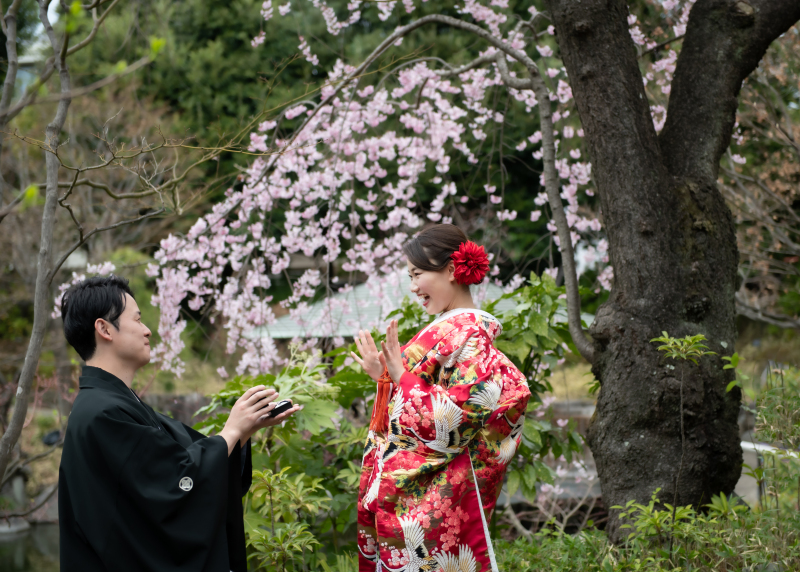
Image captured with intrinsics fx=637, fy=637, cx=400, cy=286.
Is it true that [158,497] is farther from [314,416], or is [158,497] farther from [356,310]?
[356,310]

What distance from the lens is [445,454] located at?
2.02 m

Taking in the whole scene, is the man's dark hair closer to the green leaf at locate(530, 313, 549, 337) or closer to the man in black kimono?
the man in black kimono

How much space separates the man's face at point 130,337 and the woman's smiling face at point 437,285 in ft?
2.89

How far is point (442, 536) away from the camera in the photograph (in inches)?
78.2

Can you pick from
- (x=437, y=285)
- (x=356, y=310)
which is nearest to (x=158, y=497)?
(x=437, y=285)

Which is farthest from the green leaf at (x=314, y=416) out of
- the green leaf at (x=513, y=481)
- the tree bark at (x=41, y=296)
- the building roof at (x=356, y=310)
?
the building roof at (x=356, y=310)

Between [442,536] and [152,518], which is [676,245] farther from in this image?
[152,518]

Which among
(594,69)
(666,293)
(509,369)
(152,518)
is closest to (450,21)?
(594,69)

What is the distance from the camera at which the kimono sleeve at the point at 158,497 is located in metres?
1.60

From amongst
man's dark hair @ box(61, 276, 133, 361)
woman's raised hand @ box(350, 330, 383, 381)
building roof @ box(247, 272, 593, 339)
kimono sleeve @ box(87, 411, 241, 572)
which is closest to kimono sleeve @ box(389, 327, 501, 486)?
woman's raised hand @ box(350, 330, 383, 381)

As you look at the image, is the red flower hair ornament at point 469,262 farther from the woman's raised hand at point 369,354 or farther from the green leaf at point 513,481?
the green leaf at point 513,481

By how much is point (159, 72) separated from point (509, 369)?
36.4 ft

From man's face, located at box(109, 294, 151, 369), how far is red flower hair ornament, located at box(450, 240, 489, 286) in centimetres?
99

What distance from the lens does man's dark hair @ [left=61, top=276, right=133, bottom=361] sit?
1.75 m
